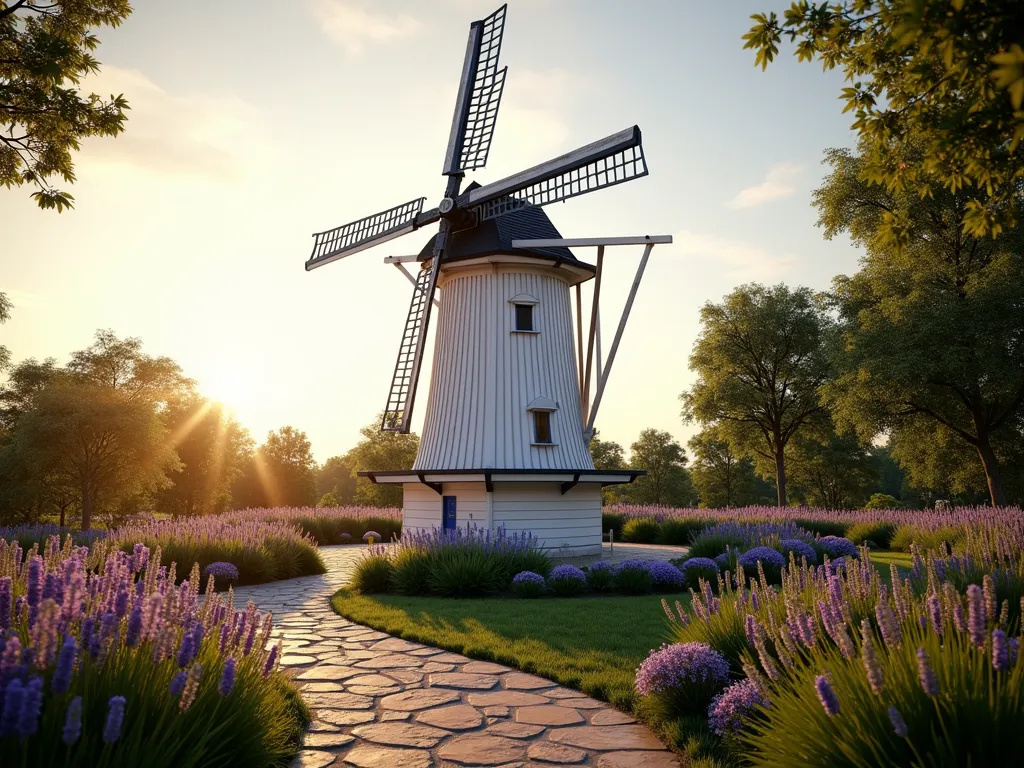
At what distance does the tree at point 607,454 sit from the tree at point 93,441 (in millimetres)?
37127

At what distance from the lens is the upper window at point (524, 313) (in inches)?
672

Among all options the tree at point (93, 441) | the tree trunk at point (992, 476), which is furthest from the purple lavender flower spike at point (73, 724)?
the tree at point (93, 441)

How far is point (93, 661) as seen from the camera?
3055 millimetres

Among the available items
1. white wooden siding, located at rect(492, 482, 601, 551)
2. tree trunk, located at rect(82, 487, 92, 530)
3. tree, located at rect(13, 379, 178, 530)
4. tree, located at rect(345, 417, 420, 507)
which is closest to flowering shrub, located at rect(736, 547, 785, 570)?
white wooden siding, located at rect(492, 482, 601, 551)

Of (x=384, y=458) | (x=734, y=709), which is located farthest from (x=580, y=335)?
(x=384, y=458)

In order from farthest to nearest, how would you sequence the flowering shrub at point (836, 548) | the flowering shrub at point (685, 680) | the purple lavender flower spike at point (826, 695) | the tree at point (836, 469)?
1. the tree at point (836, 469)
2. the flowering shrub at point (836, 548)
3. the flowering shrub at point (685, 680)
4. the purple lavender flower spike at point (826, 695)

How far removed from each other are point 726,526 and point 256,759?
43.3ft

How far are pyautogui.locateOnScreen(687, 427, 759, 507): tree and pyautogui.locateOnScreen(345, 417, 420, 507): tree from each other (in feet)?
71.2

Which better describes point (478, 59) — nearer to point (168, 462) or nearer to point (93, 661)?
point (93, 661)

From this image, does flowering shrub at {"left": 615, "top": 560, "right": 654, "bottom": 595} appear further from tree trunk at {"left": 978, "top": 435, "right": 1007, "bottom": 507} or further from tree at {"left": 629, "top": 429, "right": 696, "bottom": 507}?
tree at {"left": 629, "top": 429, "right": 696, "bottom": 507}

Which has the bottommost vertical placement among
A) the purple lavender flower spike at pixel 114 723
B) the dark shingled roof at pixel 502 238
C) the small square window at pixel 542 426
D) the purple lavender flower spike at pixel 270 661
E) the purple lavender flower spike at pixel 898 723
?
the purple lavender flower spike at pixel 270 661

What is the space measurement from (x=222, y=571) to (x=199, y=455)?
34929 millimetres

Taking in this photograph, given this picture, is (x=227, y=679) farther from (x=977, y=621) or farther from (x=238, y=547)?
(x=238, y=547)

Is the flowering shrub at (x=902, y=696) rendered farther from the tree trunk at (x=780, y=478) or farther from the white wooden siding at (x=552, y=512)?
the tree trunk at (x=780, y=478)
